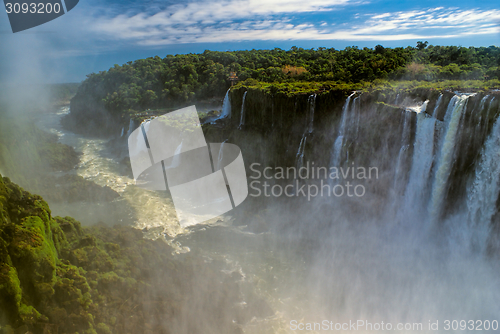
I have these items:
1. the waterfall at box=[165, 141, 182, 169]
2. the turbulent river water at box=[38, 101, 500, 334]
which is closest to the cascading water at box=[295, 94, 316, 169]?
the turbulent river water at box=[38, 101, 500, 334]

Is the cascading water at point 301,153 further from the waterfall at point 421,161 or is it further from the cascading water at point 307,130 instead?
the waterfall at point 421,161

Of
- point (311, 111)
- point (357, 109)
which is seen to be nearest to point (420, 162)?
point (357, 109)

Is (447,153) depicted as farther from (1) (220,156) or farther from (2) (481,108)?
(1) (220,156)

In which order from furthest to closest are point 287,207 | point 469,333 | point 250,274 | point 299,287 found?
point 287,207
point 250,274
point 299,287
point 469,333

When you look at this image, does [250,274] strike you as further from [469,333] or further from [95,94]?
[95,94]

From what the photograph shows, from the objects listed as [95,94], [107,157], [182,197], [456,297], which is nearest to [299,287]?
[456,297]

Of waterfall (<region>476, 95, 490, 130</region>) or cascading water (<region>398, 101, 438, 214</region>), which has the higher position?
waterfall (<region>476, 95, 490, 130</region>)

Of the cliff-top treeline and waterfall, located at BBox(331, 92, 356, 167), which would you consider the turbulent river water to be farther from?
the cliff-top treeline
